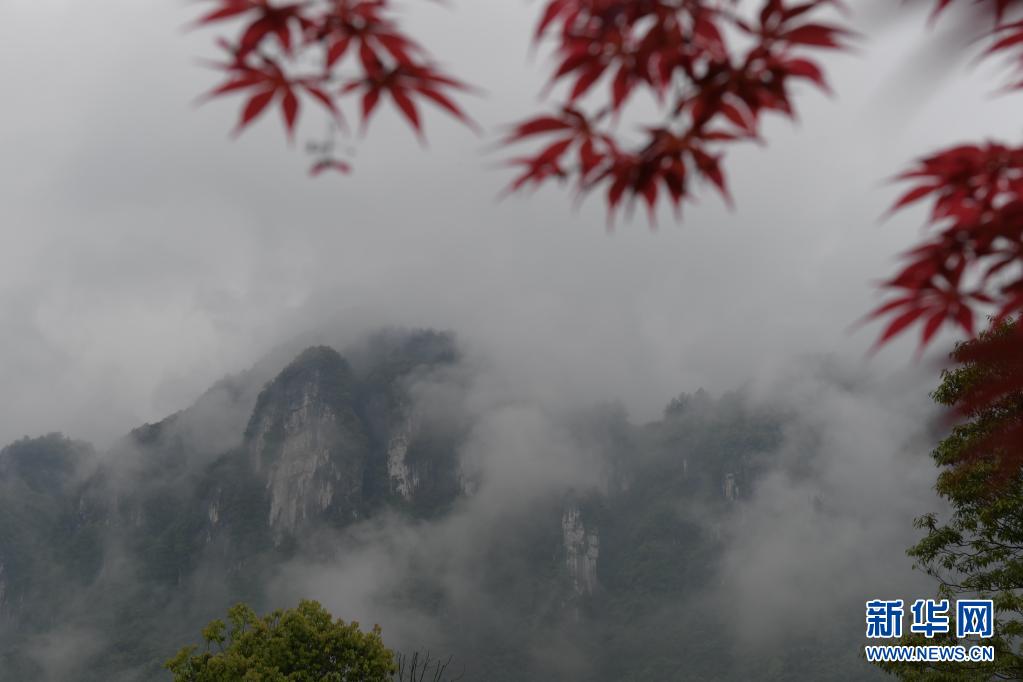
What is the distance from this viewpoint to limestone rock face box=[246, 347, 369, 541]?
416 feet

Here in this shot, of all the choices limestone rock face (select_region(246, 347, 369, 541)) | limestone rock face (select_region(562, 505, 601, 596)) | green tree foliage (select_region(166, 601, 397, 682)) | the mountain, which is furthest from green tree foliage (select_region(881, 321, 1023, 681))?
limestone rock face (select_region(246, 347, 369, 541))

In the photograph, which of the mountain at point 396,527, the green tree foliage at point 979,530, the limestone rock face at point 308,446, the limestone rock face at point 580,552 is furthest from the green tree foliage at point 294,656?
the limestone rock face at point 308,446

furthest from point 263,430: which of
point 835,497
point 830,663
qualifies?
point 835,497

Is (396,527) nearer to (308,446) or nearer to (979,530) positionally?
(308,446)

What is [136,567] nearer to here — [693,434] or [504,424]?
[504,424]

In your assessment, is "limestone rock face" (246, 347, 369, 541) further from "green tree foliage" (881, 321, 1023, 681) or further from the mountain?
"green tree foliage" (881, 321, 1023, 681)

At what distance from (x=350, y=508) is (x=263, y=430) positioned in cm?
2060

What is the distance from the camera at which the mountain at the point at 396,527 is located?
110 meters

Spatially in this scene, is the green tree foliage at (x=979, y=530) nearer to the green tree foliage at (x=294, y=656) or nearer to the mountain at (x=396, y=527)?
the green tree foliage at (x=294, y=656)

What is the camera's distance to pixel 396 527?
13100 centimetres

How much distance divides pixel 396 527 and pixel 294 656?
11607 centimetres

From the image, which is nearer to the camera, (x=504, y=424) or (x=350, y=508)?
(x=350, y=508)

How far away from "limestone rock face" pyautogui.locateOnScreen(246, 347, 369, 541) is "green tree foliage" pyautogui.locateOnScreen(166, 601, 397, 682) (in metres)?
112

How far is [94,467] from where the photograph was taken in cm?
15112
